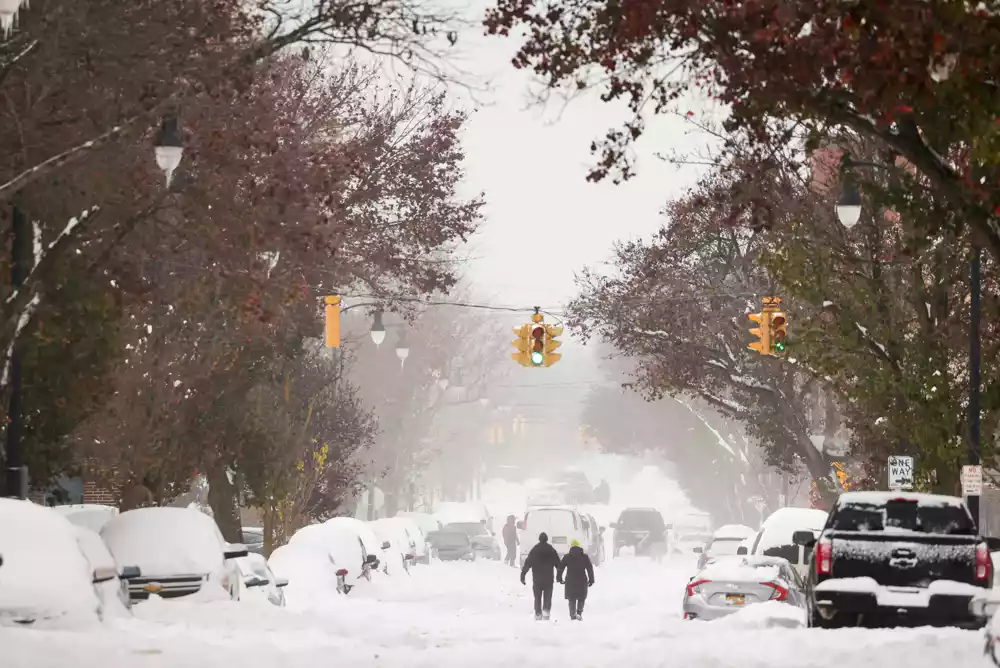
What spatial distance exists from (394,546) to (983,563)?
2571 cm

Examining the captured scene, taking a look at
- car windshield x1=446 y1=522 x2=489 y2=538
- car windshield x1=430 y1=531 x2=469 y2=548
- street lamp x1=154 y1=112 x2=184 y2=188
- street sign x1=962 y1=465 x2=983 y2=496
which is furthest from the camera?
car windshield x1=446 y1=522 x2=489 y2=538

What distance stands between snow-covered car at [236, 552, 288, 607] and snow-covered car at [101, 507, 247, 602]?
1.66 metres

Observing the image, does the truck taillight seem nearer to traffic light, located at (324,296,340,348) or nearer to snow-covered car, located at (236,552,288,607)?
snow-covered car, located at (236,552,288,607)

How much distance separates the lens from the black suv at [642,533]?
61344 millimetres

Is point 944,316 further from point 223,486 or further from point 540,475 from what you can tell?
point 540,475

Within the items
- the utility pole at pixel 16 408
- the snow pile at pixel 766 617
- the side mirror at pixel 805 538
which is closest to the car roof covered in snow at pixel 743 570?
the snow pile at pixel 766 617

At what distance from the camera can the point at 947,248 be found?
30062 mm

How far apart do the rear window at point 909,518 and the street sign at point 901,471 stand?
11.8 m

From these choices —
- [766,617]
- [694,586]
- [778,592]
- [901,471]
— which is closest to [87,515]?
[694,586]

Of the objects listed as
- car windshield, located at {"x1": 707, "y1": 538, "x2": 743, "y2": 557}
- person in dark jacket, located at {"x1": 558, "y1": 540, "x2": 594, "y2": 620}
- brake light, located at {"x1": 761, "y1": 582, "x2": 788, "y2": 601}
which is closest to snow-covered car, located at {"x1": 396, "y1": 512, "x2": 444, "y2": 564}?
car windshield, located at {"x1": 707, "y1": 538, "x2": 743, "y2": 557}

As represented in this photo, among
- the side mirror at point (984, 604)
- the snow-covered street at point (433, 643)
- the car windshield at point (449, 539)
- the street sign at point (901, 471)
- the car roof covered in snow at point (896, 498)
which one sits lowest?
the snow-covered street at point (433, 643)

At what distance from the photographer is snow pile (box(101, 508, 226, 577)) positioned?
66.9ft

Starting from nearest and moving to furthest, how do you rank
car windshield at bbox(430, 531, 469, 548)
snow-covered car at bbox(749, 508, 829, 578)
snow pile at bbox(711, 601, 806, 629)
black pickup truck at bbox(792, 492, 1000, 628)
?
black pickup truck at bbox(792, 492, 1000, 628), snow pile at bbox(711, 601, 806, 629), snow-covered car at bbox(749, 508, 829, 578), car windshield at bbox(430, 531, 469, 548)

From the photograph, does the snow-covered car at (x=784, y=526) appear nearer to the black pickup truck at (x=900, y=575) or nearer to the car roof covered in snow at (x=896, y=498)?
the car roof covered in snow at (x=896, y=498)
